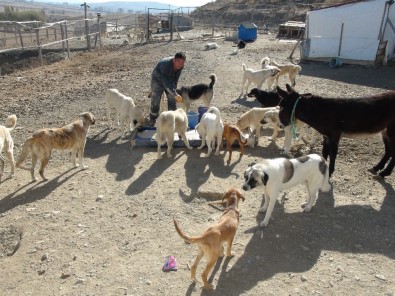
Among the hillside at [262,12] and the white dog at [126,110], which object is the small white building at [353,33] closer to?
the white dog at [126,110]

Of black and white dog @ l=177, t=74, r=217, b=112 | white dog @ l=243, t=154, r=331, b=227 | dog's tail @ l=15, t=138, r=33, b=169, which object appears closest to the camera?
white dog @ l=243, t=154, r=331, b=227

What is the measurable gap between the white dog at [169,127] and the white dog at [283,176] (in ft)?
8.13

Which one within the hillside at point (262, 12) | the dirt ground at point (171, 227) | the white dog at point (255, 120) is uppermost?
the hillside at point (262, 12)

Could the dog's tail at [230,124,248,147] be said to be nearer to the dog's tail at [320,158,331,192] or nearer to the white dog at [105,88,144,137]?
the dog's tail at [320,158,331,192]

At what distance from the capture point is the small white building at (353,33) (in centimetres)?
1677

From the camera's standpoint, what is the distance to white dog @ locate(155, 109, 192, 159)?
713 centimetres

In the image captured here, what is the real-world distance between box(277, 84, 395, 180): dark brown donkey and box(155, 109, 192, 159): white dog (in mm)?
2197

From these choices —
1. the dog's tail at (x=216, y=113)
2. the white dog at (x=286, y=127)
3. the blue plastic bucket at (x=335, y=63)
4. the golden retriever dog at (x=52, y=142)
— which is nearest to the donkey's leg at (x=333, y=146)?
the white dog at (x=286, y=127)

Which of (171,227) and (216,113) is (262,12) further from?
(171,227)

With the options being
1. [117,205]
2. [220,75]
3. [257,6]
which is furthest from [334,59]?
[257,6]

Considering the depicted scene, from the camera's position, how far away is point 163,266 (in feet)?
14.5

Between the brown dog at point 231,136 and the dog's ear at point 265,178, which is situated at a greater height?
the dog's ear at point 265,178

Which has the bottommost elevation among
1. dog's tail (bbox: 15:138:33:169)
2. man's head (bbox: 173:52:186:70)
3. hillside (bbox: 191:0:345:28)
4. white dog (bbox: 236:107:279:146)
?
dog's tail (bbox: 15:138:33:169)

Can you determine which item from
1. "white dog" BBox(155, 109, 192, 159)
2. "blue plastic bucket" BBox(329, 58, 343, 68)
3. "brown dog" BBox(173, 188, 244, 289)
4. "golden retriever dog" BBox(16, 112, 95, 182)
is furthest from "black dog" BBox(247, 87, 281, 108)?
"blue plastic bucket" BBox(329, 58, 343, 68)
